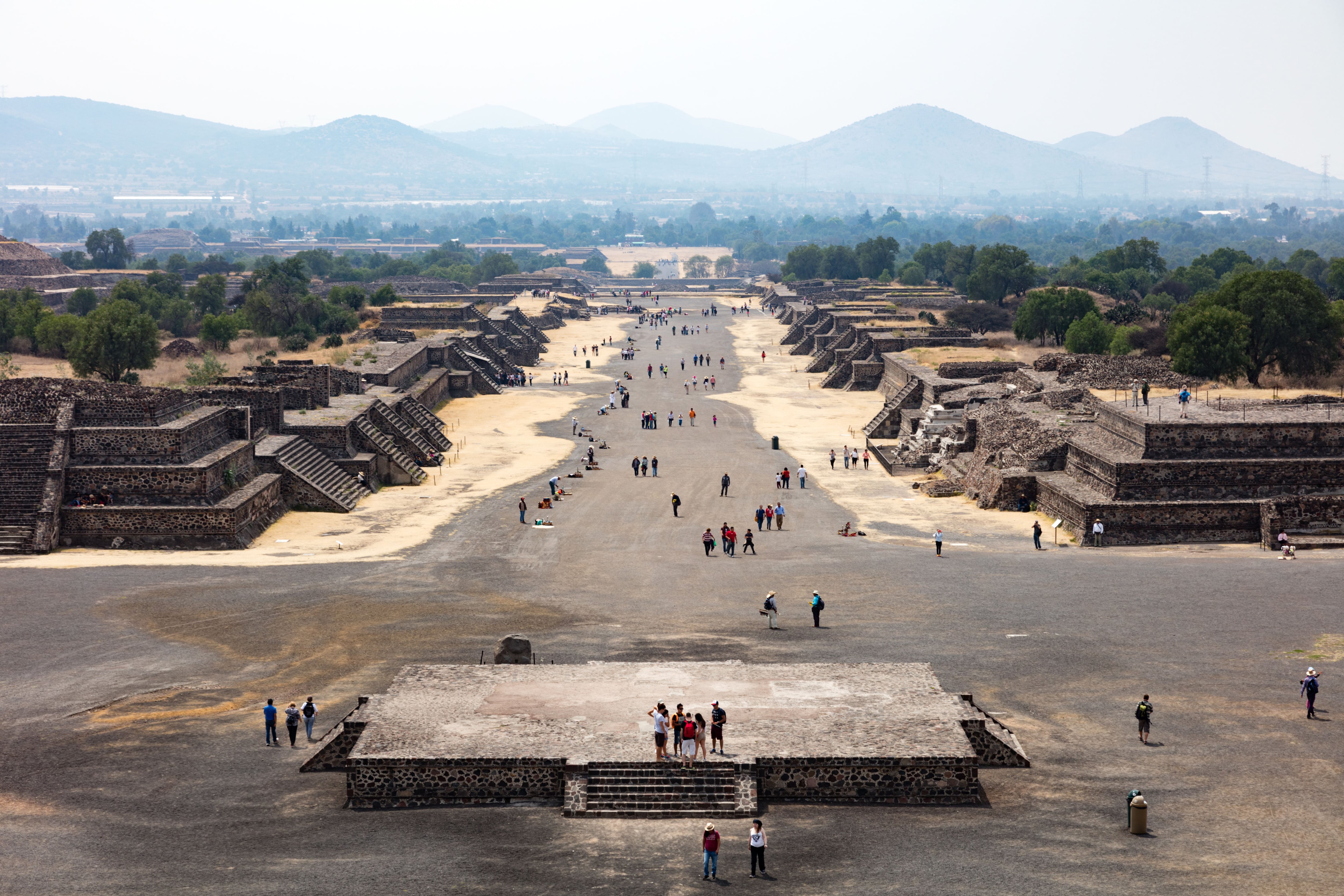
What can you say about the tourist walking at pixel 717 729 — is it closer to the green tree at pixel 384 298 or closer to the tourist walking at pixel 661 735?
the tourist walking at pixel 661 735

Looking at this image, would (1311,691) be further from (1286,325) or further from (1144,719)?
(1286,325)

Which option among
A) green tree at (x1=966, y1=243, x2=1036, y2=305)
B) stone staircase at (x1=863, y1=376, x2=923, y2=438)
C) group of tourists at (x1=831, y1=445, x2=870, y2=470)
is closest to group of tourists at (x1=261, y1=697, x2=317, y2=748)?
group of tourists at (x1=831, y1=445, x2=870, y2=470)

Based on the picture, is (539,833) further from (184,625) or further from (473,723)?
(184,625)

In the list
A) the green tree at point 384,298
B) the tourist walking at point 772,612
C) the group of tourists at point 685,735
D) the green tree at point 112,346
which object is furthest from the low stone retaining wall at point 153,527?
the green tree at point 384,298

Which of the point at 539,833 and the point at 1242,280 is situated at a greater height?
the point at 1242,280

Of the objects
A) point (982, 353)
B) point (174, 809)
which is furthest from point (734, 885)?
point (982, 353)

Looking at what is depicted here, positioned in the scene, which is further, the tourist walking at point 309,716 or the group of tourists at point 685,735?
the tourist walking at point 309,716
